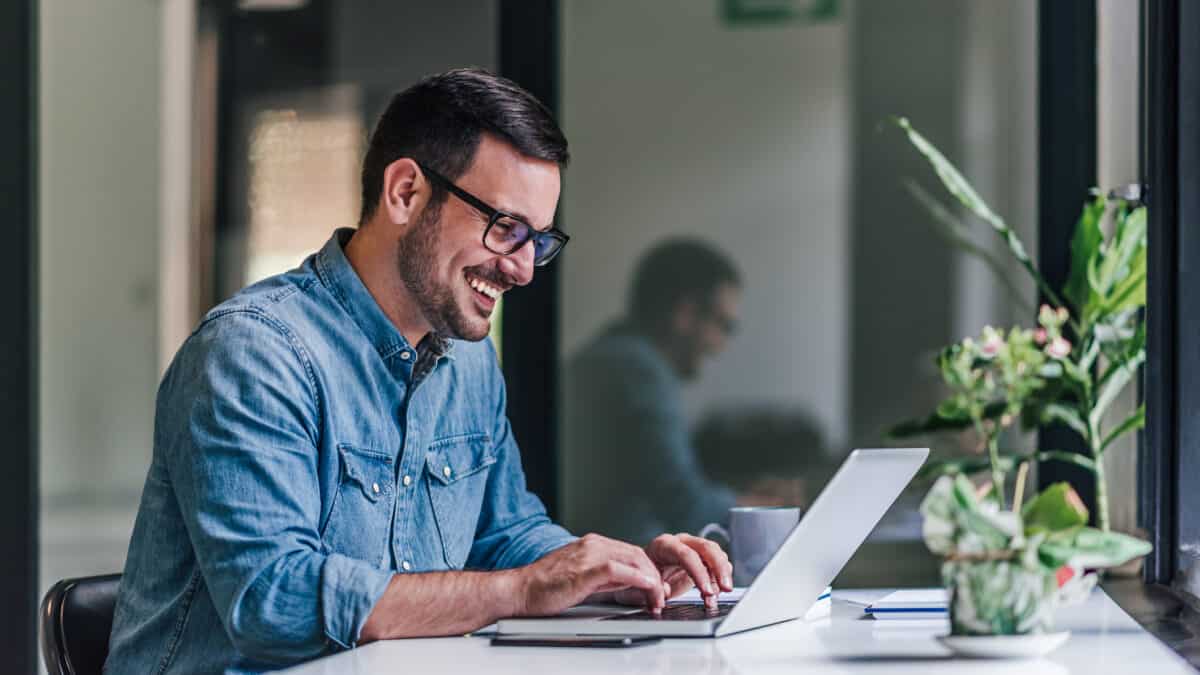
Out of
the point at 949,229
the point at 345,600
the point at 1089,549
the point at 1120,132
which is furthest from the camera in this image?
the point at 949,229

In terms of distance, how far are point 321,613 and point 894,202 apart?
2.36 meters

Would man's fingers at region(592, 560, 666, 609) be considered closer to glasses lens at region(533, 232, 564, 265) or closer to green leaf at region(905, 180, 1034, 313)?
glasses lens at region(533, 232, 564, 265)

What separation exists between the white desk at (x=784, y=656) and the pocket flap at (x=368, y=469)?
0.29 meters

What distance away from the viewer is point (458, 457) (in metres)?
1.91

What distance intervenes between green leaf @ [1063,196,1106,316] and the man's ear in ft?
4.62

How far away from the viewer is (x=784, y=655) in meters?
1.33

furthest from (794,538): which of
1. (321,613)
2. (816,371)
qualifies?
(816,371)

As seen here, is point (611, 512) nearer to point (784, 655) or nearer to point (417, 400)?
point (417, 400)

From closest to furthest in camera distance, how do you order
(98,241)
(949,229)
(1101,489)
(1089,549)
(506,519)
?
(1089,549), (506,519), (1101,489), (949,229), (98,241)

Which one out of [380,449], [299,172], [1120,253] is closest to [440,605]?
[380,449]

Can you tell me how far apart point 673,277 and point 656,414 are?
0.36 metres

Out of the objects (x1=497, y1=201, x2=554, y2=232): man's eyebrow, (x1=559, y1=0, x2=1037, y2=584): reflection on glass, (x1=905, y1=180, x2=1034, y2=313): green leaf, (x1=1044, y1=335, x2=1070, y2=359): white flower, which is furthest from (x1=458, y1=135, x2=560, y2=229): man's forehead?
(x1=905, y1=180, x2=1034, y2=313): green leaf

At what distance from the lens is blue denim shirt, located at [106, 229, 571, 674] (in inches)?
57.1

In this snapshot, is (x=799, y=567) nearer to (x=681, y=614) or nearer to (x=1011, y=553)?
(x=681, y=614)
